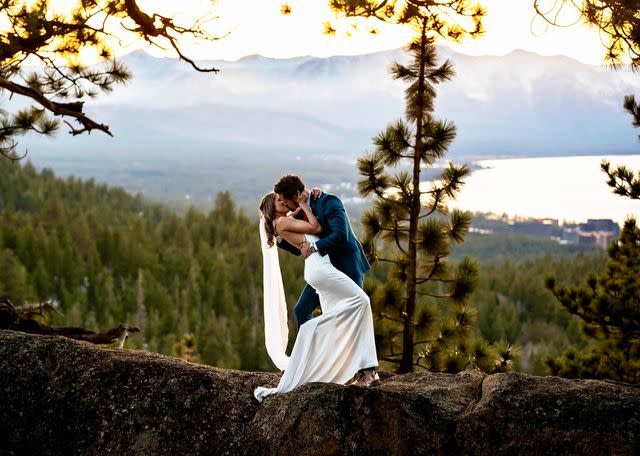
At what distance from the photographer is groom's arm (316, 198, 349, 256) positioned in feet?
21.3

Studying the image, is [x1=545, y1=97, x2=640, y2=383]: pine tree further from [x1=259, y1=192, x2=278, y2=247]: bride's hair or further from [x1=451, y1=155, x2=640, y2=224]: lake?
[x1=451, y1=155, x2=640, y2=224]: lake

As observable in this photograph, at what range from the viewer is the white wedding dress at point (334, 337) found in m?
6.50

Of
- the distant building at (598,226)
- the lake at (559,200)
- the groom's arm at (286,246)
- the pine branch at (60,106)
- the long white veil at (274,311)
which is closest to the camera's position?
the groom's arm at (286,246)

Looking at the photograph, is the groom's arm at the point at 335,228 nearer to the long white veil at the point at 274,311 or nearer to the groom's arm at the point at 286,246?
the groom's arm at the point at 286,246

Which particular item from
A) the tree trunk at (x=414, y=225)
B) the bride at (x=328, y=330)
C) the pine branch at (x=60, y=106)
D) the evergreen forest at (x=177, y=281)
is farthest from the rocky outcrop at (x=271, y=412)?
the evergreen forest at (x=177, y=281)

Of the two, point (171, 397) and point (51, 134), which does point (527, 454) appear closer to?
point (171, 397)

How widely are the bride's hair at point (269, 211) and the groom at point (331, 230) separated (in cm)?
14

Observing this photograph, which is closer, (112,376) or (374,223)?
(112,376)

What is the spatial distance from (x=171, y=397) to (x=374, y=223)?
6.28 meters

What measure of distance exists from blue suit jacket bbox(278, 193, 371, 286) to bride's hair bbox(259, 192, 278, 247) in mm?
256

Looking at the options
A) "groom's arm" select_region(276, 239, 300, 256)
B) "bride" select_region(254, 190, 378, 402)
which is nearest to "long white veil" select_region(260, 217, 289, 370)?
"groom's arm" select_region(276, 239, 300, 256)

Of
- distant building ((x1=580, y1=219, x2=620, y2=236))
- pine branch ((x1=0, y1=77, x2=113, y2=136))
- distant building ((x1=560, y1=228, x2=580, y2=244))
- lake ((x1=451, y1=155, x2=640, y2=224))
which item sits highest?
pine branch ((x1=0, y1=77, x2=113, y2=136))

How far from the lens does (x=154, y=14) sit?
8.72 meters

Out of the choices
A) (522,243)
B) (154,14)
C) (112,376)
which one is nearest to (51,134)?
(154,14)
